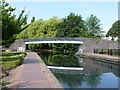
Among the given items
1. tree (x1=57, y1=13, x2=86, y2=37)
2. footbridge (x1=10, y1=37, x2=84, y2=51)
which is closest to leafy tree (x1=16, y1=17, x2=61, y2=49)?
tree (x1=57, y1=13, x2=86, y2=37)

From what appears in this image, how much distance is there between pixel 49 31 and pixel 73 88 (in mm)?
30213

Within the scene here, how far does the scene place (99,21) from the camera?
134 ft

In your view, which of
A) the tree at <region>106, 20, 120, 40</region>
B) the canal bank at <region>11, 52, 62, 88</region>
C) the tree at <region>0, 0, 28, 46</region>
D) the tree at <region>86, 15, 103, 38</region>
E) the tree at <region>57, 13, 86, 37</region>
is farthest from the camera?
the tree at <region>106, 20, 120, 40</region>

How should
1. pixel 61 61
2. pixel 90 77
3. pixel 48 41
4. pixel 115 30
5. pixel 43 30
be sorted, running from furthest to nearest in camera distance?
pixel 115 30, pixel 43 30, pixel 48 41, pixel 61 61, pixel 90 77

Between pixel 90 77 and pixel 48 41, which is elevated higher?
pixel 48 41

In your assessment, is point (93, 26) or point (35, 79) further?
point (93, 26)

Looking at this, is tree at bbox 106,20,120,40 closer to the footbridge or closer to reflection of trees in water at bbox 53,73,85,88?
the footbridge

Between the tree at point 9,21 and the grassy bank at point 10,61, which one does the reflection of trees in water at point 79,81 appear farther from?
the tree at point 9,21

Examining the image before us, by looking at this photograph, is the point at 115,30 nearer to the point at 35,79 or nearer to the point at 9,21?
the point at 9,21

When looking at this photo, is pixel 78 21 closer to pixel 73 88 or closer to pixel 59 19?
pixel 59 19

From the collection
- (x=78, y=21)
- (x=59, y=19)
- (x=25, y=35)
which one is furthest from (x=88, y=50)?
(x=25, y=35)

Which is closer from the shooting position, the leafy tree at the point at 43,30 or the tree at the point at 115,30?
the leafy tree at the point at 43,30

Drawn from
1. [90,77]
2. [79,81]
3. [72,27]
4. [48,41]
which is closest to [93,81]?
[79,81]

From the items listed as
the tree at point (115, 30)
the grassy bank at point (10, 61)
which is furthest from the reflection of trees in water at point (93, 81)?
the tree at point (115, 30)
